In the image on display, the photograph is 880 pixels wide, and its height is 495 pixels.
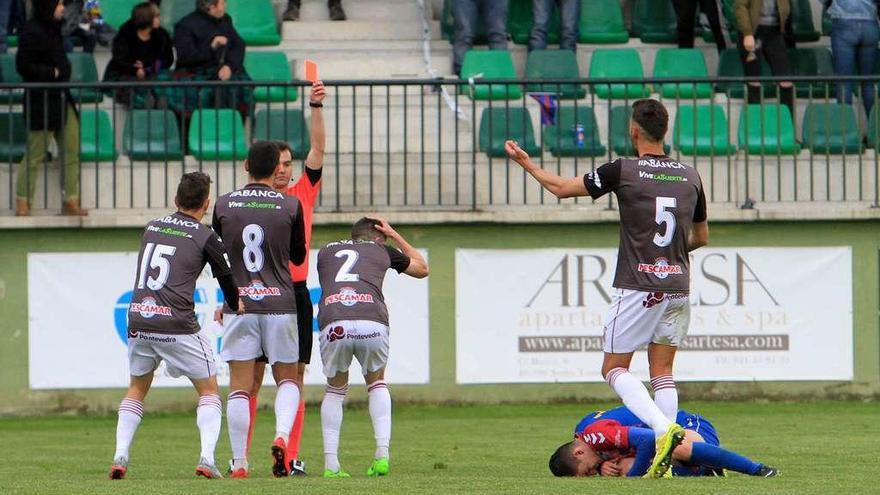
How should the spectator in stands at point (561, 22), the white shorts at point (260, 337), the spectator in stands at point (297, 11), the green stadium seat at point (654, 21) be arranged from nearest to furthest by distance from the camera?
the white shorts at point (260, 337)
the spectator in stands at point (561, 22)
the green stadium seat at point (654, 21)
the spectator in stands at point (297, 11)

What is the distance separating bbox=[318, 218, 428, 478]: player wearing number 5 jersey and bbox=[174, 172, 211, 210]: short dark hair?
0.96 meters

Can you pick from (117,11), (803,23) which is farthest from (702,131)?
(117,11)

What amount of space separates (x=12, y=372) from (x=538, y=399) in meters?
4.80

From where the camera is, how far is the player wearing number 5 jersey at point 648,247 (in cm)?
947

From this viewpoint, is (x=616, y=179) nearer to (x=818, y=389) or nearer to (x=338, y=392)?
(x=338, y=392)

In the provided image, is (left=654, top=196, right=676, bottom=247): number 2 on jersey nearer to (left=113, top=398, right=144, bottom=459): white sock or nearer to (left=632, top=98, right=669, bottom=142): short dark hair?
(left=632, top=98, right=669, bottom=142): short dark hair

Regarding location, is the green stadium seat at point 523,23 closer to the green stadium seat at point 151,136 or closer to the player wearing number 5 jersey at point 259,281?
the green stadium seat at point 151,136

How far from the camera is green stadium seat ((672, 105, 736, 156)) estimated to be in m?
16.2

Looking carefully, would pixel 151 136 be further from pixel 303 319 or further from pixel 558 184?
pixel 558 184

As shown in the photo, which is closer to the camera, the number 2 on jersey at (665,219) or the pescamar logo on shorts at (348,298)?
the number 2 on jersey at (665,219)

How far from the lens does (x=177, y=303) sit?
9703 mm

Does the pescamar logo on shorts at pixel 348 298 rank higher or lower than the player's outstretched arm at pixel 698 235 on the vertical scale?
lower

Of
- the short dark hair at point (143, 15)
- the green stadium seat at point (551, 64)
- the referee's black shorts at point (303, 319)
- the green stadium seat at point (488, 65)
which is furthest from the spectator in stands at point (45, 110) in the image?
the referee's black shorts at point (303, 319)

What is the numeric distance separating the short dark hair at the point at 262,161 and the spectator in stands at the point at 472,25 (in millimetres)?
8139
